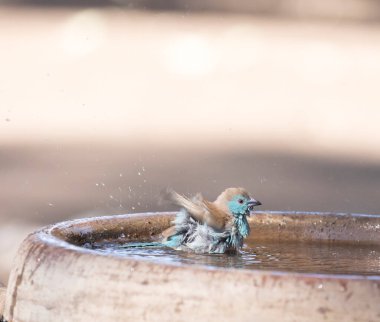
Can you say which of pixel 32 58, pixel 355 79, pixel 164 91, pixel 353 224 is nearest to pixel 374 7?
pixel 355 79

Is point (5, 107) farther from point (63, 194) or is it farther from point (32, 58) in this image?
point (63, 194)

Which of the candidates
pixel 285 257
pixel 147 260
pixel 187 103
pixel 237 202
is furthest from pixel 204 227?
pixel 187 103

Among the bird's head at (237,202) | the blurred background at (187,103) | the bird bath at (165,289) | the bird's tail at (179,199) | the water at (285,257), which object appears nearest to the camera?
the bird bath at (165,289)

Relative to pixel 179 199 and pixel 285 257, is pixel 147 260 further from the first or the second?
pixel 179 199

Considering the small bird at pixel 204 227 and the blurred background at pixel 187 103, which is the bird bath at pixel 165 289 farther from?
the blurred background at pixel 187 103

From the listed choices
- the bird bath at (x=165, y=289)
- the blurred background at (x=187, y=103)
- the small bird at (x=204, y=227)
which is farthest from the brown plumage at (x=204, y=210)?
the blurred background at (x=187, y=103)

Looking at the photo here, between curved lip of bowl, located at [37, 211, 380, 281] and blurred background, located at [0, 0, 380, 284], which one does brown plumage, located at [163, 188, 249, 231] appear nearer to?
curved lip of bowl, located at [37, 211, 380, 281]
